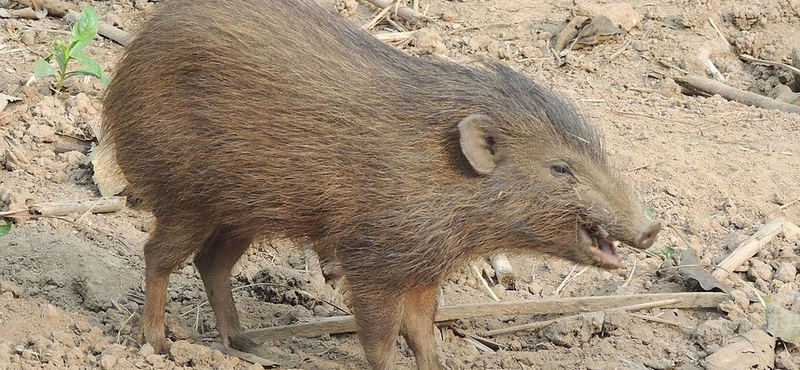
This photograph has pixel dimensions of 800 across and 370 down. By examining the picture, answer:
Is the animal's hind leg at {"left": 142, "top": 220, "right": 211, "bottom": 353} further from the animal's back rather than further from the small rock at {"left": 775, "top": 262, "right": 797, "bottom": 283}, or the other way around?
the small rock at {"left": 775, "top": 262, "right": 797, "bottom": 283}

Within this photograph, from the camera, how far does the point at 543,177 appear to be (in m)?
4.89

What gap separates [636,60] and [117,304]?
444 centimetres

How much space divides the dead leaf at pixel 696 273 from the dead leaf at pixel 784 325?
1.67ft

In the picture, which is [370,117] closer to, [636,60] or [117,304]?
[117,304]

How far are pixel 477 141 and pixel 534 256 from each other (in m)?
0.65

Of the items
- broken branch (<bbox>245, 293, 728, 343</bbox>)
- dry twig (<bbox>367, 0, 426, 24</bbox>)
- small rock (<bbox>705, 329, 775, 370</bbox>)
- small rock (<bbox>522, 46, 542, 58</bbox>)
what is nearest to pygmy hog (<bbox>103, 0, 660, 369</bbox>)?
broken branch (<bbox>245, 293, 728, 343</bbox>)

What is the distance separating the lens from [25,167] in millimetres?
6863

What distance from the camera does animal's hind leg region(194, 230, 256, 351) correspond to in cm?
580

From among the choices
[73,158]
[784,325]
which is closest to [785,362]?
[784,325]

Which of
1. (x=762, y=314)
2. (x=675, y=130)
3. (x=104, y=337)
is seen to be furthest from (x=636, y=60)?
(x=104, y=337)

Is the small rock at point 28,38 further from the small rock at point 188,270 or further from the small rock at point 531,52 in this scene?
the small rock at point 531,52

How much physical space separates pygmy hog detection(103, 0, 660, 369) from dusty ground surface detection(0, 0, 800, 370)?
0.83 metres

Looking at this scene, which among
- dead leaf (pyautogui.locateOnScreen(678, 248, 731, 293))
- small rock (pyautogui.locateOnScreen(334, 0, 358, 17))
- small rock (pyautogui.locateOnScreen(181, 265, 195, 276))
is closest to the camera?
dead leaf (pyautogui.locateOnScreen(678, 248, 731, 293))

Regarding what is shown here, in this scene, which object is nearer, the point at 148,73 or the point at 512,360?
the point at 148,73
